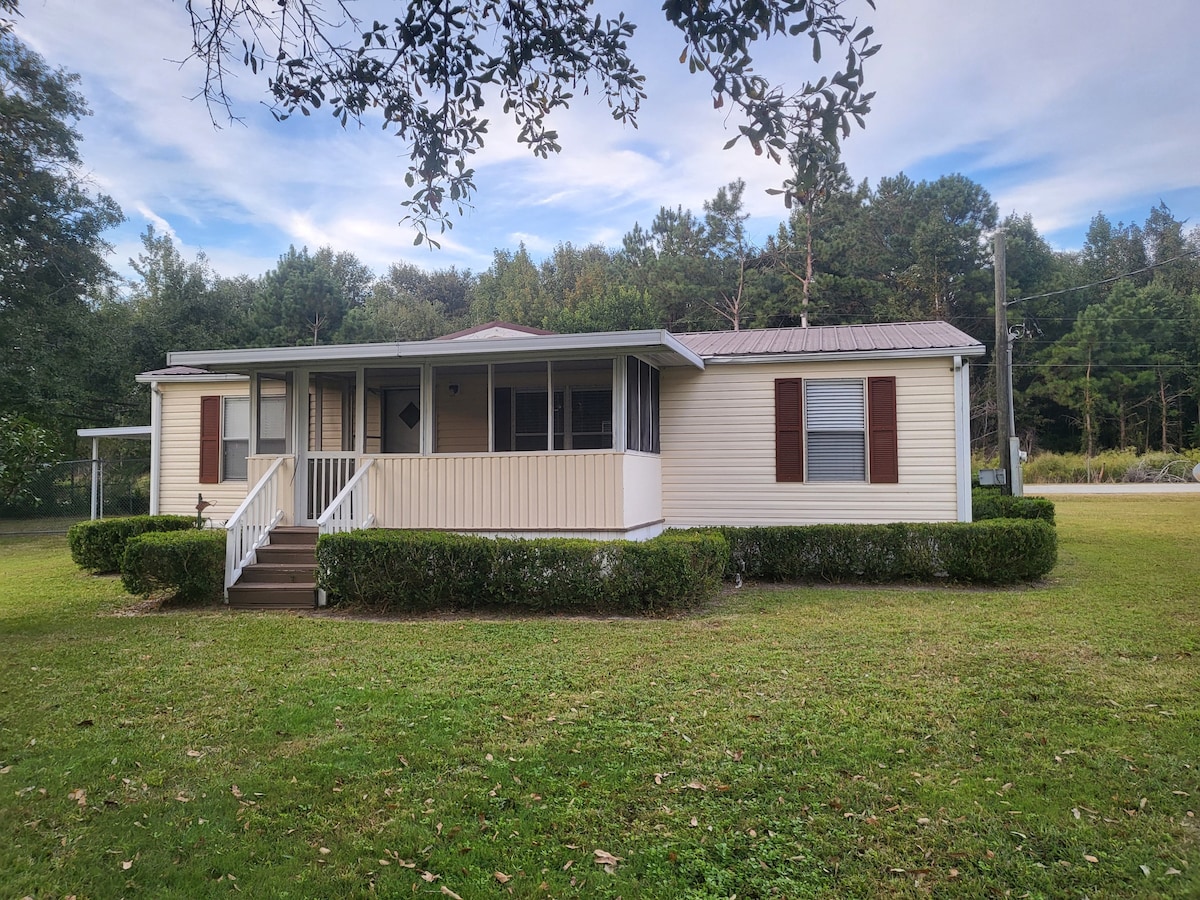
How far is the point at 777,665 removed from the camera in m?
5.43

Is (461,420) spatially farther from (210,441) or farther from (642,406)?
(210,441)

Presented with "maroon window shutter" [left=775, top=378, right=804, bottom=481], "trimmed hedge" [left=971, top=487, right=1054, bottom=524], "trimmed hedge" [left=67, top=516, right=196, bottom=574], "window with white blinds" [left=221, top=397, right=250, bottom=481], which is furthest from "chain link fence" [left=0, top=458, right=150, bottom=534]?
"trimmed hedge" [left=971, top=487, right=1054, bottom=524]

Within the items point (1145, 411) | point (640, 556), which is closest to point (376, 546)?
point (640, 556)

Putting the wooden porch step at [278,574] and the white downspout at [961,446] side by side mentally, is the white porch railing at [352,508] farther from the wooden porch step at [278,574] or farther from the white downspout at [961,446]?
the white downspout at [961,446]

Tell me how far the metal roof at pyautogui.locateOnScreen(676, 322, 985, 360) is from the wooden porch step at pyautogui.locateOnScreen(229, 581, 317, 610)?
6.04m

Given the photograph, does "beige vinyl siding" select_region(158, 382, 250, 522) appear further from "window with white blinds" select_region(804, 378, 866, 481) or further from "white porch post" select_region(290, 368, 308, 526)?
"window with white blinds" select_region(804, 378, 866, 481)

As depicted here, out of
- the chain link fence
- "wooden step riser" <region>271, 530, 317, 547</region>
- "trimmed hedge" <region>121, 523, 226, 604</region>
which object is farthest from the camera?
the chain link fence

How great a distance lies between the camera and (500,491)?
29.6ft

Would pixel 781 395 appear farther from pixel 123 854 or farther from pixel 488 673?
pixel 123 854

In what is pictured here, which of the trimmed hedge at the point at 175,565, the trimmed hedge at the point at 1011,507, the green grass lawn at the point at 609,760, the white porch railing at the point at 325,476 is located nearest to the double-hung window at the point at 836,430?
the trimmed hedge at the point at 1011,507

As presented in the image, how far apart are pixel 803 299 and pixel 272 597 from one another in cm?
2607

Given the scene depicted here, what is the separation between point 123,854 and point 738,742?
9.04ft

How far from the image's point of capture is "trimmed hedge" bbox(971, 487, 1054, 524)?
11117 mm

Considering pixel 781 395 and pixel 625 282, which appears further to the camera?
pixel 625 282
